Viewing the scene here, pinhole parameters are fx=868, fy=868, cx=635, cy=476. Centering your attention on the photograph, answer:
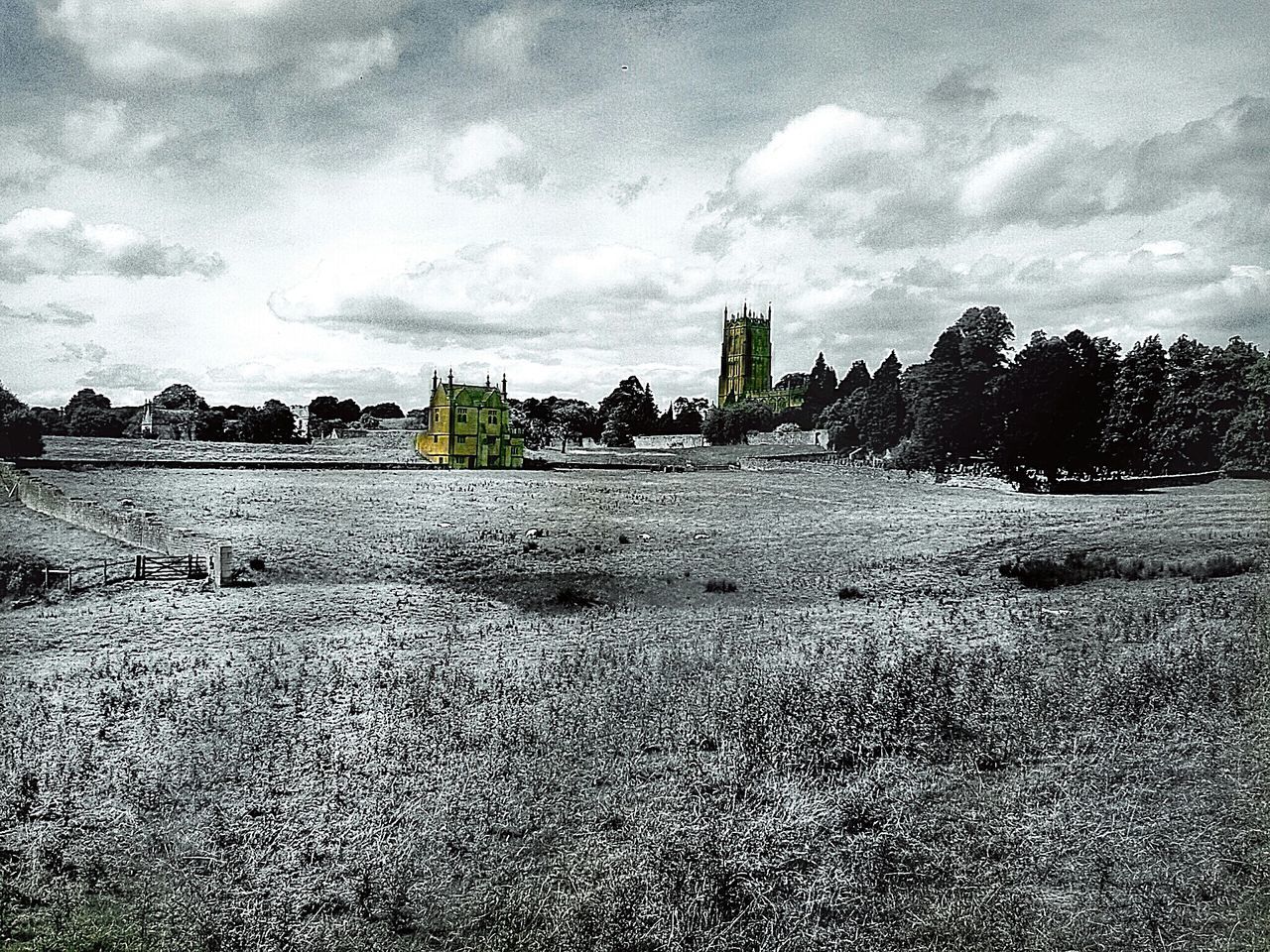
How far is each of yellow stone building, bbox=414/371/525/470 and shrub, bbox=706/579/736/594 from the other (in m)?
0.91

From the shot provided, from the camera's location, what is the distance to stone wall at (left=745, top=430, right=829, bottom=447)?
3523 millimetres

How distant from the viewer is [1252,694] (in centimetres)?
352

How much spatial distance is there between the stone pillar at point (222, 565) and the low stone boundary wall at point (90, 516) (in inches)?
4.8

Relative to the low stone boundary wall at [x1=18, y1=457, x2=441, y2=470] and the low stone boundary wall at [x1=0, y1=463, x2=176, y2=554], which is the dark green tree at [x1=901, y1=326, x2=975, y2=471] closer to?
the low stone boundary wall at [x1=18, y1=457, x2=441, y2=470]

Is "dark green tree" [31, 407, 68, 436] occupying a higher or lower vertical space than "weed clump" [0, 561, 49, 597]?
higher

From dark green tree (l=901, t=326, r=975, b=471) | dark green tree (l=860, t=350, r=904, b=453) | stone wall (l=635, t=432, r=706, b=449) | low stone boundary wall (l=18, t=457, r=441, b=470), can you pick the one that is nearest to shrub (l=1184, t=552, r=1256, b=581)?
dark green tree (l=901, t=326, r=975, b=471)

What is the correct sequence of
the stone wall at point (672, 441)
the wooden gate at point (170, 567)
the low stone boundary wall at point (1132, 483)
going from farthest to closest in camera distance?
the stone wall at point (672, 441), the low stone boundary wall at point (1132, 483), the wooden gate at point (170, 567)

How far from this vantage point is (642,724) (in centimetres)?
320

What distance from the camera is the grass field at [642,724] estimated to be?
2928 millimetres

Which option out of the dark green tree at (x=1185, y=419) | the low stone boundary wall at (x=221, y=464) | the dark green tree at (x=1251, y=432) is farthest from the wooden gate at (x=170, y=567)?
the dark green tree at (x=1251, y=432)

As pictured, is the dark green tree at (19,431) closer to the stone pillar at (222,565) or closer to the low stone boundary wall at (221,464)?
the low stone boundary wall at (221,464)

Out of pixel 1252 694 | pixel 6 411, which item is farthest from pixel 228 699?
pixel 1252 694

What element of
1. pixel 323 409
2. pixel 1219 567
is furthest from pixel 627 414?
pixel 1219 567

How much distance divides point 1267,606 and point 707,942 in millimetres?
2729
